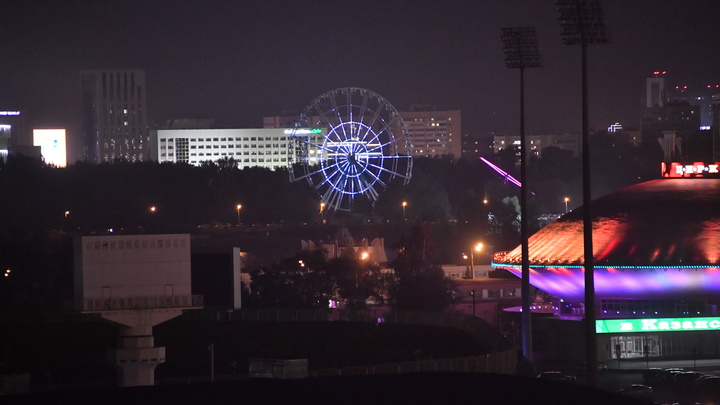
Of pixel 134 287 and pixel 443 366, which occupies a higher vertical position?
pixel 134 287

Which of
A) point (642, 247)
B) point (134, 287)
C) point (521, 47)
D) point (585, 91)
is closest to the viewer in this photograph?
point (585, 91)

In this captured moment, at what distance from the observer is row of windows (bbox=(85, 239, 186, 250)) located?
50531mm

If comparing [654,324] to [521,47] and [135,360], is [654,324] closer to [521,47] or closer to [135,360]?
[521,47]

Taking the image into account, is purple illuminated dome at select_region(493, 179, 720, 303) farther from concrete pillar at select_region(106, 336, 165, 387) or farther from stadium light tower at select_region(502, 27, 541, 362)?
concrete pillar at select_region(106, 336, 165, 387)

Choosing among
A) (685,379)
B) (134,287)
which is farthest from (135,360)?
(685,379)

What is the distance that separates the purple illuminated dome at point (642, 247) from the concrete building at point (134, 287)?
19.0 meters

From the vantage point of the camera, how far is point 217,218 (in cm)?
14062

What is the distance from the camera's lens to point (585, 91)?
39.5m

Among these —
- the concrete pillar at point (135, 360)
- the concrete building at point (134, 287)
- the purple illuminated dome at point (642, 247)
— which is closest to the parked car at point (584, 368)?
the purple illuminated dome at point (642, 247)

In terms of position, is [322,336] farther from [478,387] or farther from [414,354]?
[478,387]

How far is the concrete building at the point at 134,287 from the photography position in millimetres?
48719

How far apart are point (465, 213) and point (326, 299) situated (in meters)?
57.1

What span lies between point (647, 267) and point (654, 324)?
2672 mm

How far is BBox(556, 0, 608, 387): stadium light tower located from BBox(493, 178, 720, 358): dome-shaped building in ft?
60.9
